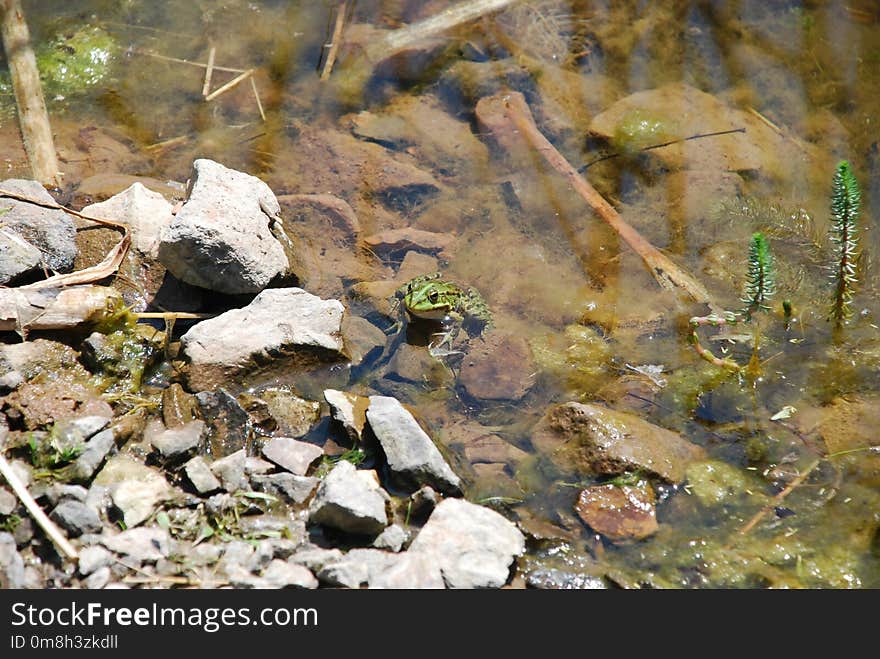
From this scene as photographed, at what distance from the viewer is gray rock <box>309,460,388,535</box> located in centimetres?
339

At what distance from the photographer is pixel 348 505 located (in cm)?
338

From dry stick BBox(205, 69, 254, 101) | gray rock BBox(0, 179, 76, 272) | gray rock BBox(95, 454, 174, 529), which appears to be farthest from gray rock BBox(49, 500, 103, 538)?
dry stick BBox(205, 69, 254, 101)

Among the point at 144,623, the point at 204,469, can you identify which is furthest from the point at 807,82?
the point at 144,623

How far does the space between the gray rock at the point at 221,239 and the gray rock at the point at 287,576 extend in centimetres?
190

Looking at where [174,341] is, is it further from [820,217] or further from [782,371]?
[820,217]

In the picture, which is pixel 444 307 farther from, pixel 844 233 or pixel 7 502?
pixel 7 502

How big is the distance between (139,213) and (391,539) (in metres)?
2.74

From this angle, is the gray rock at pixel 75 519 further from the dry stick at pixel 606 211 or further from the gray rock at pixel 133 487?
the dry stick at pixel 606 211

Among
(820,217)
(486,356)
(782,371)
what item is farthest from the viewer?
(820,217)

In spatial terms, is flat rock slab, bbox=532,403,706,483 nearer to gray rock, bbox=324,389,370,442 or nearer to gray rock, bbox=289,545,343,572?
gray rock, bbox=324,389,370,442

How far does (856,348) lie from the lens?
14.8 feet

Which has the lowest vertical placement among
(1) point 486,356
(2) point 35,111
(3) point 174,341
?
(1) point 486,356

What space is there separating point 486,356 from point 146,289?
2032 millimetres

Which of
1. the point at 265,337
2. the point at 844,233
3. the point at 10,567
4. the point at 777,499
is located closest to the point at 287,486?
the point at 265,337
